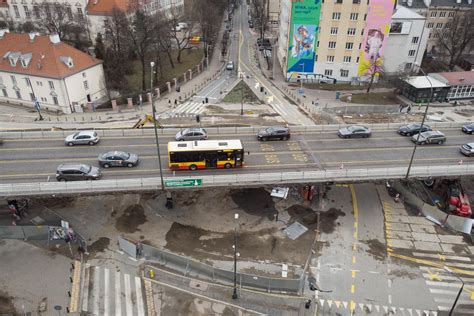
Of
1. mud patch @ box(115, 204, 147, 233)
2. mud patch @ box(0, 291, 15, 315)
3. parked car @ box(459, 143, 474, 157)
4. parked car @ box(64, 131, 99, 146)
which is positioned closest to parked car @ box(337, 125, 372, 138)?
parked car @ box(459, 143, 474, 157)

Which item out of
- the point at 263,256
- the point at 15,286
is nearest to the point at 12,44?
the point at 15,286

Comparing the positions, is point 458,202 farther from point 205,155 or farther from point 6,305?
point 6,305

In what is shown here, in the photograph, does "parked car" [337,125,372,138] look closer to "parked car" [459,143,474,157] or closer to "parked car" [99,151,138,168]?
"parked car" [459,143,474,157]

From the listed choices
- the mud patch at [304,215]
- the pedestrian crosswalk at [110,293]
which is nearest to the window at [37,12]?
the pedestrian crosswalk at [110,293]

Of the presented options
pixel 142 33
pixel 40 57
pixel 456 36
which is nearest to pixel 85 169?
pixel 40 57

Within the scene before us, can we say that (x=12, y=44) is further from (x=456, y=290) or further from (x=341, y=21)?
(x=456, y=290)
